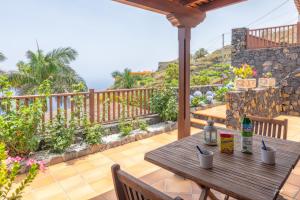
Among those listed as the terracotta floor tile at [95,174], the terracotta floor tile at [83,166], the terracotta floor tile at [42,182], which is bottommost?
the terracotta floor tile at [42,182]

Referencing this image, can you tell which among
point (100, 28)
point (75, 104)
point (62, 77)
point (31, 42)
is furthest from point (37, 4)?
point (75, 104)

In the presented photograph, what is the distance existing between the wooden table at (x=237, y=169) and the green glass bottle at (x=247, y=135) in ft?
0.16

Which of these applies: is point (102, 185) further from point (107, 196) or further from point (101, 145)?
point (101, 145)

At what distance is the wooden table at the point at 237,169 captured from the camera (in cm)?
106

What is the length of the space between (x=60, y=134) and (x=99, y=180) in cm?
122

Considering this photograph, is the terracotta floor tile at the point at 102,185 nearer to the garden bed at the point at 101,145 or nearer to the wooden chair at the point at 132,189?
the garden bed at the point at 101,145

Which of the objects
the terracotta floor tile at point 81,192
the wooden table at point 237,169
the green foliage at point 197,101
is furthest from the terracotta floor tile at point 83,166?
the green foliage at point 197,101

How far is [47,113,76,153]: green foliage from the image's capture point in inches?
131

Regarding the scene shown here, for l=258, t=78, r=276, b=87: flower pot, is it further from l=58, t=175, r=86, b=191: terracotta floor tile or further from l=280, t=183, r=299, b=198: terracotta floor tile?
l=58, t=175, r=86, b=191: terracotta floor tile

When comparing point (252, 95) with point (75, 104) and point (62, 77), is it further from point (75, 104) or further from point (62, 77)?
point (62, 77)

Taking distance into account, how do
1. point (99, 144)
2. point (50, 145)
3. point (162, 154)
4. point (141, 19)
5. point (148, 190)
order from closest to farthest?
point (148, 190) < point (162, 154) < point (50, 145) < point (99, 144) < point (141, 19)

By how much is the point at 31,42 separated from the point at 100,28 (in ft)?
23.8

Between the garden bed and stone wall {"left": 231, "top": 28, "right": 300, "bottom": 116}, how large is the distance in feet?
13.3

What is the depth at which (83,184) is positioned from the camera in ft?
8.50
